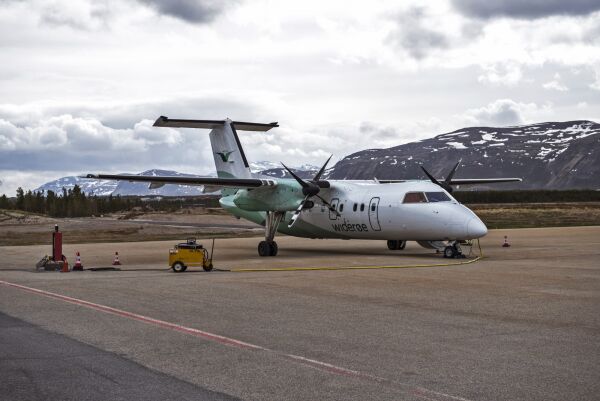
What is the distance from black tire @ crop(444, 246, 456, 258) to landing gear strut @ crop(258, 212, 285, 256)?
7.55 meters

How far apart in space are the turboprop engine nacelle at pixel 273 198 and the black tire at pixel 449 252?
6.98 meters

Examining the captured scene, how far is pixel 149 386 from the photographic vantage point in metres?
7.75

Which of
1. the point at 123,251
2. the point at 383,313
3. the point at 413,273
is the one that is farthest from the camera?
the point at 123,251

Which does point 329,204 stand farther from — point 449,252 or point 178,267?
point 178,267

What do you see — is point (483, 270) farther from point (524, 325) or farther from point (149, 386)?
point (149, 386)

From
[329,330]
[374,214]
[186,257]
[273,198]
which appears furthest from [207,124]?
[329,330]

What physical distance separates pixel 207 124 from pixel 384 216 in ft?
35.5

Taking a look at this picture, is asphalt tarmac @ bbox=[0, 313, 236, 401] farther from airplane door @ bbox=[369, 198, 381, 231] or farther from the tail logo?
the tail logo

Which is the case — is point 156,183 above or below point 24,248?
above

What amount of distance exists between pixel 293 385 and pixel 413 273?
1351 centimetres

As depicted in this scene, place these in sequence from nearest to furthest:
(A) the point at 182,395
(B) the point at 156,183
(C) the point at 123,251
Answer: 1. (A) the point at 182,395
2. (B) the point at 156,183
3. (C) the point at 123,251

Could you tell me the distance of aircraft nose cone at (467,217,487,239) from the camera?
2512 cm

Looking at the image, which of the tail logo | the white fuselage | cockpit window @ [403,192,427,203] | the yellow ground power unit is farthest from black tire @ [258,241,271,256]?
the yellow ground power unit

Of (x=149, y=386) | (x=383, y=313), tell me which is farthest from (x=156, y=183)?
(x=149, y=386)
